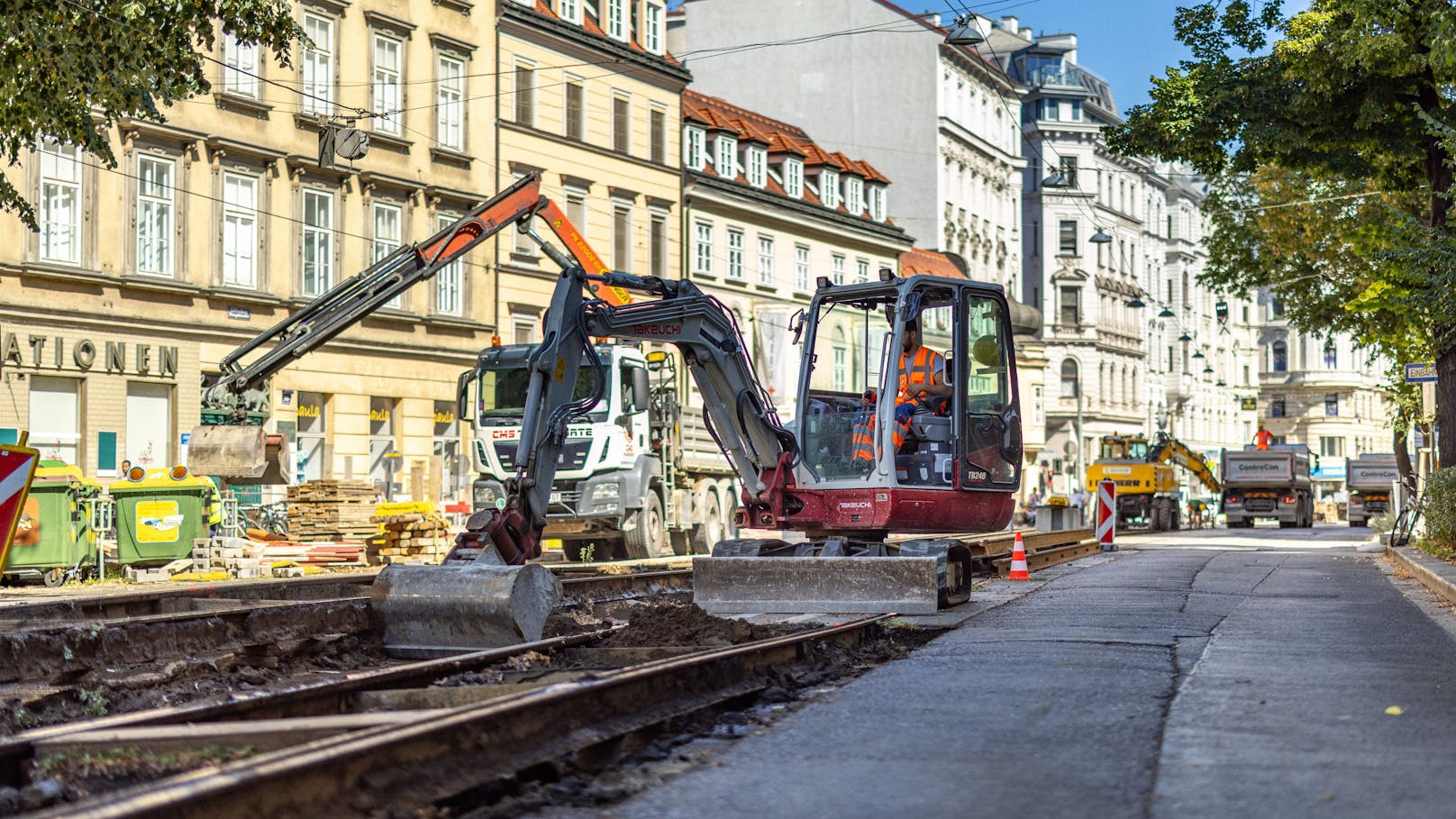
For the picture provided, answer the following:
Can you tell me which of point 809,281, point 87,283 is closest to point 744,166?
point 809,281

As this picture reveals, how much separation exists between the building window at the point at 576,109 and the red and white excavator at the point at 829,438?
29608mm

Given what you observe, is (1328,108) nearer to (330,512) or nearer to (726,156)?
(330,512)

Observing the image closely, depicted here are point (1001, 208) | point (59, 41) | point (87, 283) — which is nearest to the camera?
point (59, 41)

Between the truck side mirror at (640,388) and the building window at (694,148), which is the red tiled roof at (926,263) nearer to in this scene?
the building window at (694,148)

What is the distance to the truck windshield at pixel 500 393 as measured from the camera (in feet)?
86.9

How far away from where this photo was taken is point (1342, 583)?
19.9m

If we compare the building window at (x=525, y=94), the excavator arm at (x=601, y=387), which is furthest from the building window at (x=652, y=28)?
the excavator arm at (x=601, y=387)

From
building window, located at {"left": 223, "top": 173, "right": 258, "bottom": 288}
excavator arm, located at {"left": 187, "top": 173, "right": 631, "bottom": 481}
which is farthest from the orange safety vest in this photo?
building window, located at {"left": 223, "top": 173, "right": 258, "bottom": 288}

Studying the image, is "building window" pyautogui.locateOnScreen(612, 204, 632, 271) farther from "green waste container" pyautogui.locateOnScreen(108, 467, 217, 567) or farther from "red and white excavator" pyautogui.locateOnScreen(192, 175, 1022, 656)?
"red and white excavator" pyautogui.locateOnScreen(192, 175, 1022, 656)

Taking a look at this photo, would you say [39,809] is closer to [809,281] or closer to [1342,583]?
[1342,583]

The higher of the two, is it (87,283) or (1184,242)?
(1184,242)

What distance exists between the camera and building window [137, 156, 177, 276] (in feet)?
104

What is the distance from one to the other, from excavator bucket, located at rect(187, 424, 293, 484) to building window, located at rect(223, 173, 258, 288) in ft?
38.0

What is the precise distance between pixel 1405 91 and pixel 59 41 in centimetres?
1752
